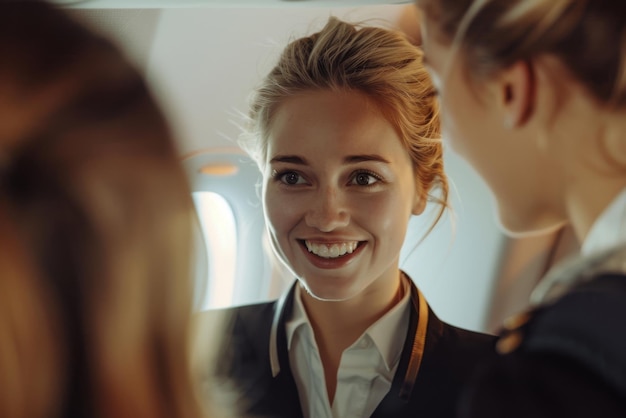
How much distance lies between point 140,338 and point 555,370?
33 centimetres

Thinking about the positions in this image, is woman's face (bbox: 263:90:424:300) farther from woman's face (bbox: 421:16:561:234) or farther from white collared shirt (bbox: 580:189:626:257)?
white collared shirt (bbox: 580:189:626:257)

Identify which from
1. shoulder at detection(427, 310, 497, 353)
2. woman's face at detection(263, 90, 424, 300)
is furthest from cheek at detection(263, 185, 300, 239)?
shoulder at detection(427, 310, 497, 353)

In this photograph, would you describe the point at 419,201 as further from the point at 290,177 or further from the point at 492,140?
the point at 492,140

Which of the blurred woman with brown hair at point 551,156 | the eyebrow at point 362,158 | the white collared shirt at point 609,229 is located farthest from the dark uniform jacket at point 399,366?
the white collared shirt at point 609,229

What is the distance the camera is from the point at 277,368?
128 cm

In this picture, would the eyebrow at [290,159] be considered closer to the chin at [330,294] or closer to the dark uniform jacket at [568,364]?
the chin at [330,294]

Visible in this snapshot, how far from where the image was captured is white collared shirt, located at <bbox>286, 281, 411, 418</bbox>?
1248 millimetres

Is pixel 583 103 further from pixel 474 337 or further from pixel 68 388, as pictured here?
pixel 474 337

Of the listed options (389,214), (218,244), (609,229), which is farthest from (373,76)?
(218,244)

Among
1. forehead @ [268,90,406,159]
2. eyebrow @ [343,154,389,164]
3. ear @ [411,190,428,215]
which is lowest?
ear @ [411,190,428,215]

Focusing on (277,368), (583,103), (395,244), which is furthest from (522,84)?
(277,368)

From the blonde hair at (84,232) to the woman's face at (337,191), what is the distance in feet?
1.83

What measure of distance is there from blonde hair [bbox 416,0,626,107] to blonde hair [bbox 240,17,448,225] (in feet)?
1.45

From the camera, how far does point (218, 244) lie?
82.8 inches
